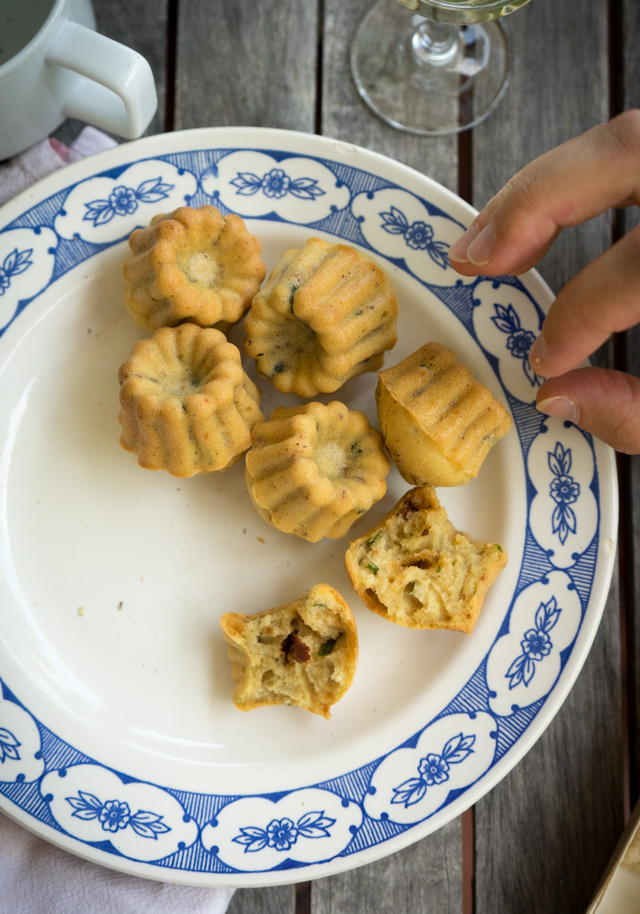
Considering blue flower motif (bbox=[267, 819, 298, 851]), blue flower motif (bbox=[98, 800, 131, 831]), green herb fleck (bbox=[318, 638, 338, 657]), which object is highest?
green herb fleck (bbox=[318, 638, 338, 657])

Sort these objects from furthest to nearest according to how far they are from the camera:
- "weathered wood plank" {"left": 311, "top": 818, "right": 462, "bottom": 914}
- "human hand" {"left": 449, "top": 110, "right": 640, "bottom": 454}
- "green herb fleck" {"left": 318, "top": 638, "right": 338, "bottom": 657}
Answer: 1. "weathered wood plank" {"left": 311, "top": 818, "right": 462, "bottom": 914}
2. "green herb fleck" {"left": 318, "top": 638, "right": 338, "bottom": 657}
3. "human hand" {"left": 449, "top": 110, "right": 640, "bottom": 454}

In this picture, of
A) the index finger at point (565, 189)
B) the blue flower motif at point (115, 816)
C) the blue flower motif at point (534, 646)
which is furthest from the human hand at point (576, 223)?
the blue flower motif at point (115, 816)

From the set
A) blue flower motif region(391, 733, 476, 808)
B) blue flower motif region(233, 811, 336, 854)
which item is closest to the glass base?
blue flower motif region(391, 733, 476, 808)

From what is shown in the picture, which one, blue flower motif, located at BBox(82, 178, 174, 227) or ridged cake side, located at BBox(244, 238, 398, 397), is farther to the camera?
blue flower motif, located at BBox(82, 178, 174, 227)

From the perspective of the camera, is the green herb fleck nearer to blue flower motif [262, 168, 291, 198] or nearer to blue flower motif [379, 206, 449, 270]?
blue flower motif [379, 206, 449, 270]

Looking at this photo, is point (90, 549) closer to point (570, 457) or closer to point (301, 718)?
point (301, 718)

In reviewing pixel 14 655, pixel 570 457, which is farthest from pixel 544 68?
pixel 14 655

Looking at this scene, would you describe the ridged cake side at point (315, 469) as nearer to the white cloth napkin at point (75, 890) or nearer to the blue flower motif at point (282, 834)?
the blue flower motif at point (282, 834)
